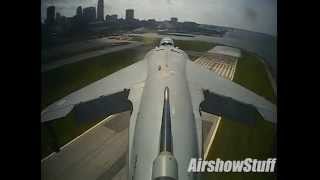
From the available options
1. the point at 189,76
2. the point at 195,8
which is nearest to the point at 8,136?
the point at 189,76

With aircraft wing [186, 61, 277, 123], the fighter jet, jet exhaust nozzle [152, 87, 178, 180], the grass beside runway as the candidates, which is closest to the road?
the fighter jet

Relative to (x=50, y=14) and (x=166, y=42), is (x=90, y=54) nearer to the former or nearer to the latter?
(x=50, y=14)

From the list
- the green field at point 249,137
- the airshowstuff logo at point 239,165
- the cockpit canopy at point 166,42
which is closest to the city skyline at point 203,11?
the cockpit canopy at point 166,42

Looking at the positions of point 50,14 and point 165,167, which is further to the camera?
point 50,14

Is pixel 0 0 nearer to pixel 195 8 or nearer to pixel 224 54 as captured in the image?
pixel 195 8

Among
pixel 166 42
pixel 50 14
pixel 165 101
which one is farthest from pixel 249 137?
pixel 50 14

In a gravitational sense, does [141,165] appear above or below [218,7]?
below
